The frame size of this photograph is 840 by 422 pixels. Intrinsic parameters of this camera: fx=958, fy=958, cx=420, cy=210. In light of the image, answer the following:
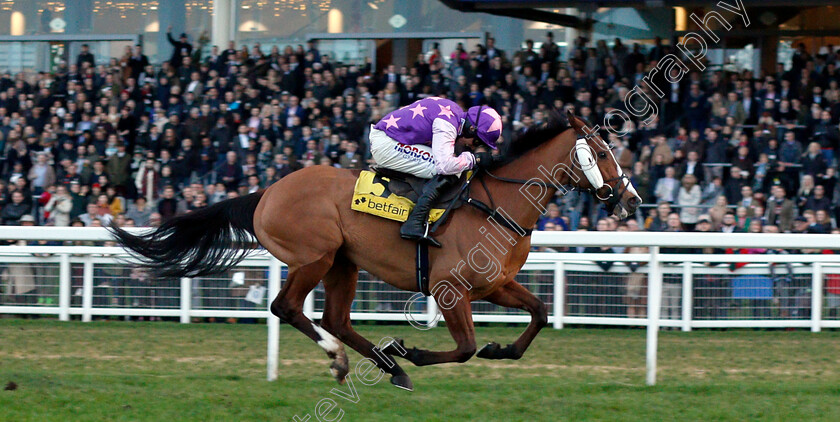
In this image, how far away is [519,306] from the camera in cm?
464

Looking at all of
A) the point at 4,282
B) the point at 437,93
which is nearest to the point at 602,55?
the point at 437,93

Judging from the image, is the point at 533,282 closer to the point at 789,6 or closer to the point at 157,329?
the point at 157,329

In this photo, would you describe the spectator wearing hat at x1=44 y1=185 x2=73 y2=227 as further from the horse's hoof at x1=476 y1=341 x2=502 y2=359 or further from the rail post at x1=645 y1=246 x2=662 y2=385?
the rail post at x1=645 y1=246 x2=662 y2=385

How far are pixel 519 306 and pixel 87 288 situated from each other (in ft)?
13.3

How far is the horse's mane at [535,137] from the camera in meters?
4.65

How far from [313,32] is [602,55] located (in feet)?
17.1

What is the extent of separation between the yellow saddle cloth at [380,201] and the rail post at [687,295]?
9.98 ft

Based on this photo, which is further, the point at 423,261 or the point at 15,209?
the point at 15,209

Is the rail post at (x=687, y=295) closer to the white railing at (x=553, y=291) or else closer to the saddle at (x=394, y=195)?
the white railing at (x=553, y=291)

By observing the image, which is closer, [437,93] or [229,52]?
[437,93]

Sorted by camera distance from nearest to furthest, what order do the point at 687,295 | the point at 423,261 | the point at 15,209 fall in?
1. the point at 423,261
2. the point at 687,295
3. the point at 15,209

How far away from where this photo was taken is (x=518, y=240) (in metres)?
4.46

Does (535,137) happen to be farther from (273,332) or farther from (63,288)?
(63,288)

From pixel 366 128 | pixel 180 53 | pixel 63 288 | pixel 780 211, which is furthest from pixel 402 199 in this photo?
pixel 180 53
